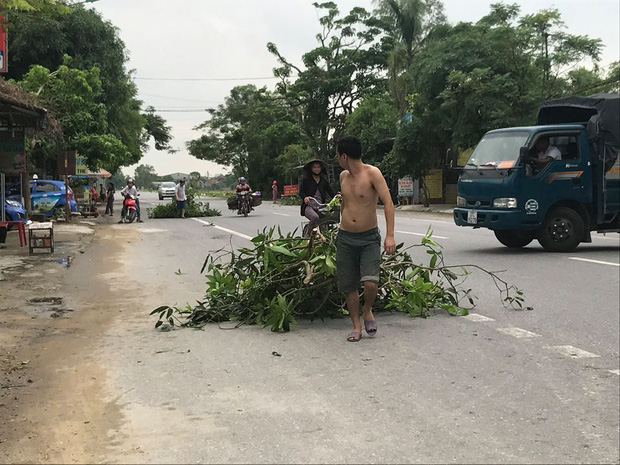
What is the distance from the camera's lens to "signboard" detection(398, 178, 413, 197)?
118 ft

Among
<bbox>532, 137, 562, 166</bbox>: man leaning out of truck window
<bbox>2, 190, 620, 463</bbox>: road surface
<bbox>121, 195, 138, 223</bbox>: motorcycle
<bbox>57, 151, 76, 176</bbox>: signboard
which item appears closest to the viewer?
<bbox>2, 190, 620, 463</bbox>: road surface

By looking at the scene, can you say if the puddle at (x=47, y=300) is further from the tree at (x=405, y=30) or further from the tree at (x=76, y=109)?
the tree at (x=405, y=30)

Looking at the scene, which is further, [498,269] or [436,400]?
[498,269]

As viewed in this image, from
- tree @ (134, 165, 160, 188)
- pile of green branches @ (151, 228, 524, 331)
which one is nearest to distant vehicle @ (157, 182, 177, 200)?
pile of green branches @ (151, 228, 524, 331)

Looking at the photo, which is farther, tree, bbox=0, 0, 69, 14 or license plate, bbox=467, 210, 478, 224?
license plate, bbox=467, 210, 478, 224

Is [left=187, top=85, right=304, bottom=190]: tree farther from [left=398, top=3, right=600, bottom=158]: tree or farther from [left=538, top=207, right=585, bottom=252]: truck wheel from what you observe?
[left=538, top=207, right=585, bottom=252]: truck wheel

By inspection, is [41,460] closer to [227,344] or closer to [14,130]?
[227,344]

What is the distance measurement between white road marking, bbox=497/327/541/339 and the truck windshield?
6.56 m

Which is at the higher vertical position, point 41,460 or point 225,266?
point 225,266

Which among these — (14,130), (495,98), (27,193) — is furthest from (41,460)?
(495,98)

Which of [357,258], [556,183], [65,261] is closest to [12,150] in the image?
[65,261]

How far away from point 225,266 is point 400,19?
34.7 metres

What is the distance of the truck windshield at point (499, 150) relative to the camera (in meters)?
12.5

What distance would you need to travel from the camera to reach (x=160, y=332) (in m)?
6.59
